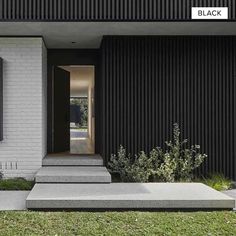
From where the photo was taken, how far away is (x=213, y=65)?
946cm

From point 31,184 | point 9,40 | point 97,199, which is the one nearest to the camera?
point 97,199

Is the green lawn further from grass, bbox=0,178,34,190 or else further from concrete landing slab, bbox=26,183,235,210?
grass, bbox=0,178,34,190

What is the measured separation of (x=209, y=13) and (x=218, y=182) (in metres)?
3.31

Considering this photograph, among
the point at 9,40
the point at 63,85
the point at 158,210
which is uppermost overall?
the point at 9,40

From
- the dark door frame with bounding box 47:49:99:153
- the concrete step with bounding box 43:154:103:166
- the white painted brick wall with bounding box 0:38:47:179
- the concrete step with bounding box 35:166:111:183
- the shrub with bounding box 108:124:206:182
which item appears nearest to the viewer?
the concrete step with bounding box 35:166:111:183

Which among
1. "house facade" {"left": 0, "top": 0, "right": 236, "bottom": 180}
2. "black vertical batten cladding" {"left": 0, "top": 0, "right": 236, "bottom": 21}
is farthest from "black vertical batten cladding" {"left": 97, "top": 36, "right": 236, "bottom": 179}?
"black vertical batten cladding" {"left": 0, "top": 0, "right": 236, "bottom": 21}

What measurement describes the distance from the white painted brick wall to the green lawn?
315cm

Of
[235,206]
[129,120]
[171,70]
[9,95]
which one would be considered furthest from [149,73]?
[235,206]

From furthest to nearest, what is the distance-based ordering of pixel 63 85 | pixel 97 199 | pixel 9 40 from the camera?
pixel 63 85 → pixel 9 40 → pixel 97 199

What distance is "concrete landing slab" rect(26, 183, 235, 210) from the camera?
252 inches

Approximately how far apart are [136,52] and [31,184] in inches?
138

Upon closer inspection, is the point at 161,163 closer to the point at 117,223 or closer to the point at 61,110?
the point at 117,223

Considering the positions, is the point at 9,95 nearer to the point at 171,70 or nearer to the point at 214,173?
the point at 171,70

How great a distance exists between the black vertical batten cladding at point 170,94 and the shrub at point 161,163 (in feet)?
Answer: 0.63
